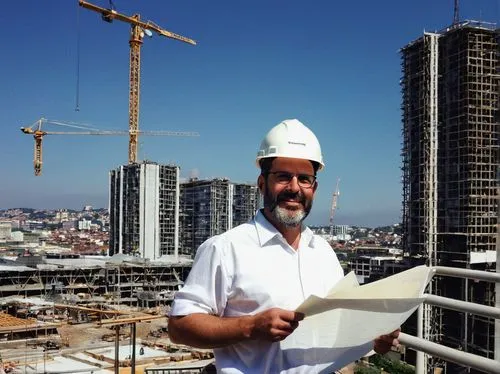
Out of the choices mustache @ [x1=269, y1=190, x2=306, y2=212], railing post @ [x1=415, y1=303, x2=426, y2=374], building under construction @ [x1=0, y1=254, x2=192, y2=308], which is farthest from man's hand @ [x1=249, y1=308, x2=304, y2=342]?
building under construction @ [x1=0, y1=254, x2=192, y2=308]

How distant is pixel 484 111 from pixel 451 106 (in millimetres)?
1463

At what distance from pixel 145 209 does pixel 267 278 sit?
42.1 m

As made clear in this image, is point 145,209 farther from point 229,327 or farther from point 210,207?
point 229,327

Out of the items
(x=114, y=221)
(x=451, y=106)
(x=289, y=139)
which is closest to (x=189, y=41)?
(x=114, y=221)

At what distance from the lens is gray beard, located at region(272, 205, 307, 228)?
180 cm

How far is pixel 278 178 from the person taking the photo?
1839mm

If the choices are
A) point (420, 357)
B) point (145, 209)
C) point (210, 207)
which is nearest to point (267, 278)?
point (420, 357)

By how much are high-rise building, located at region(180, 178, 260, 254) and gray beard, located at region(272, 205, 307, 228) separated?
1862 inches

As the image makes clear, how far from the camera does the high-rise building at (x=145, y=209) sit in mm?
43000

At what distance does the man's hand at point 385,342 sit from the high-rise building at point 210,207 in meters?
47.3

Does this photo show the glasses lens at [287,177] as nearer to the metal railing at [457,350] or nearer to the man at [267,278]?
the man at [267,278]

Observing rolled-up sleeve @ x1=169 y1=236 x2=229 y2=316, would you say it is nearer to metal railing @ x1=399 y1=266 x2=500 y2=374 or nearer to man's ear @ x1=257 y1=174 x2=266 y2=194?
man's ear @ x1=257 y1=174 x2=266 y2=194

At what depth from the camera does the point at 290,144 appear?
1843mm

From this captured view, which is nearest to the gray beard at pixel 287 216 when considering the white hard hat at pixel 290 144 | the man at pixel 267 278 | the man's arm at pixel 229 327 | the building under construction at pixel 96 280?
the man at pixel 267 278
